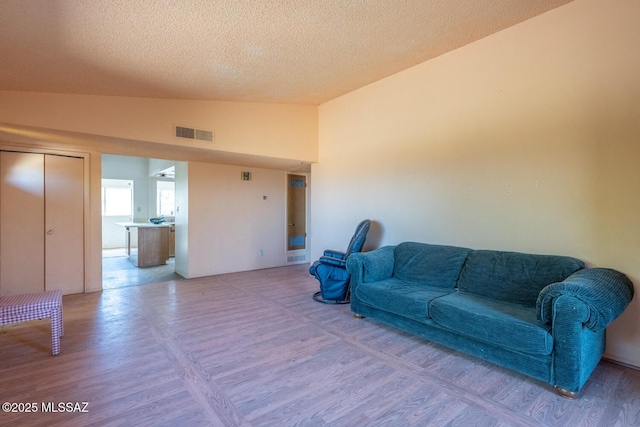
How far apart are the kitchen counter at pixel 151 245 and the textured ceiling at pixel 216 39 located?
3.81 metres

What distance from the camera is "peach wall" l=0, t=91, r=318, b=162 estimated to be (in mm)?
3191

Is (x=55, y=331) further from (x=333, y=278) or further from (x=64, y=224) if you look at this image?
(x=333, y=278)

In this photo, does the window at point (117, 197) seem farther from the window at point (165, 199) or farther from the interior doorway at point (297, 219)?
the interior doorway at point (297, 219)

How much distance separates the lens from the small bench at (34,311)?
2.49m

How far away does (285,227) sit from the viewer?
263 inches

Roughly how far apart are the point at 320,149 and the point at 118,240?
308 inches

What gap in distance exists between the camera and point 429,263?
11.1 feet

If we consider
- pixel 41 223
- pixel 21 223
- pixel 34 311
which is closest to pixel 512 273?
pixel 34 311

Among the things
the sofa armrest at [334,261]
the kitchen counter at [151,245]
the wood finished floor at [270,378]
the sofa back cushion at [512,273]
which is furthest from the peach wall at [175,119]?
the kitchen counter at [151,245]

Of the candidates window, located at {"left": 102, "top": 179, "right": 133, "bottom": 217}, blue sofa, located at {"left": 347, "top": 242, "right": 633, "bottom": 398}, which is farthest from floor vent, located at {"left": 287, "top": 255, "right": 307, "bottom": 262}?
window, located at {"left": 102, "top": 179, "right": 133, "bottom": 217}

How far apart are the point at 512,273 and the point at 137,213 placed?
10253mm

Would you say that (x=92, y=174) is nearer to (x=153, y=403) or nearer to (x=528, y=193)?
(x=153, y=403)

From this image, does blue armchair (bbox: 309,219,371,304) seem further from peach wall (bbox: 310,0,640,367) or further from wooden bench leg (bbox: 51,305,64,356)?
wooden bench leg (bbox: 51,305,64,356)

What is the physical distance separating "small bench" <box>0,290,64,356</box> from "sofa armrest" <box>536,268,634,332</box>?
3.85 metres
